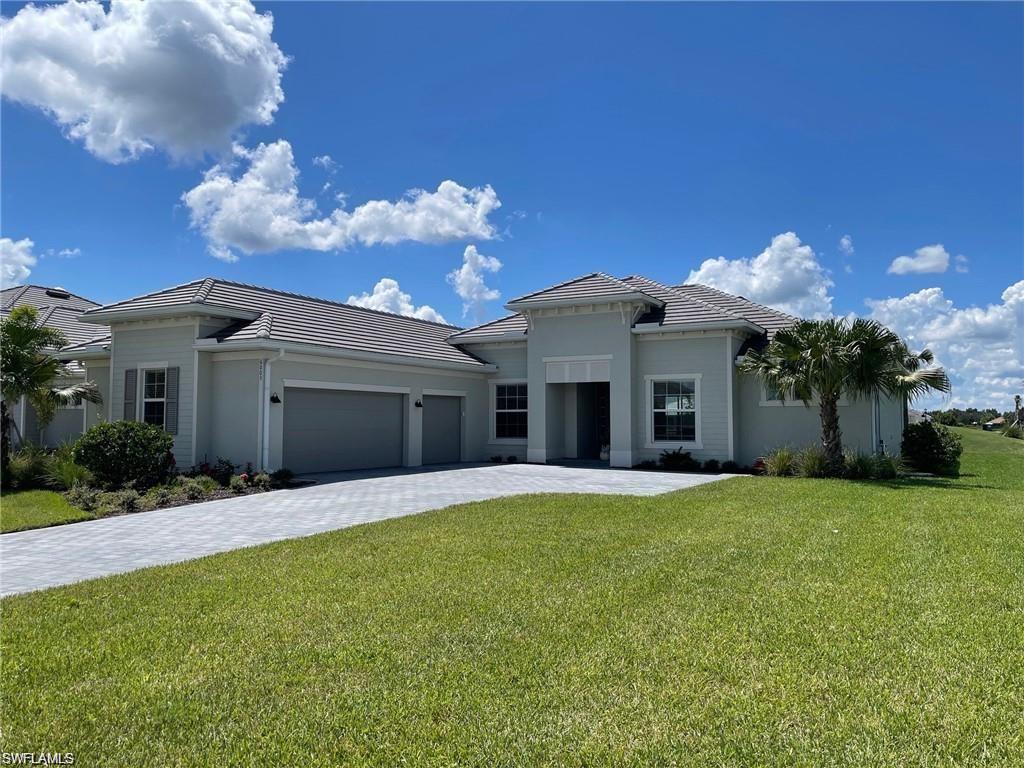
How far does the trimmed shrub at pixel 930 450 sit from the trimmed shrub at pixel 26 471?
2166 centimetres

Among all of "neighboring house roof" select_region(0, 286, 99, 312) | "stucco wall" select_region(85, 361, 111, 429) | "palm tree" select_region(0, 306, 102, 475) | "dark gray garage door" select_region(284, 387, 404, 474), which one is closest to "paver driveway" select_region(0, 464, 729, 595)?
"dark gray garage door" select_region(284, 387, 404, 474)

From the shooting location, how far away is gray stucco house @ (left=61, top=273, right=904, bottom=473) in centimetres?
1628

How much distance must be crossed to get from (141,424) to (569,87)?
12.0 metres

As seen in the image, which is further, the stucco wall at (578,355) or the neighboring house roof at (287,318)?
the stucco wall at (578,355)

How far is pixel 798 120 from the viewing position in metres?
16.8

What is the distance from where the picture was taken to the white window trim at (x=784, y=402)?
17984 mm

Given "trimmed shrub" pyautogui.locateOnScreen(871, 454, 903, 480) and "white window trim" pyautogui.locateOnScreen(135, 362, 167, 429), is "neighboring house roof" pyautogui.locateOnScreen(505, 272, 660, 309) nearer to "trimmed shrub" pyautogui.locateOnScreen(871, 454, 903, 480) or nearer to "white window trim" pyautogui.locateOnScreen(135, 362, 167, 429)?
"trimmed shrub" pyautogui.locateOnScreen(871, 454, 903, 480)

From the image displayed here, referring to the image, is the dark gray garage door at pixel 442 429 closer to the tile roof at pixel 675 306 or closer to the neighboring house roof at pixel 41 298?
the tile roof at pixel 675 306

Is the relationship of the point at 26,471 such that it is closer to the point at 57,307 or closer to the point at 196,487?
the point at 196,487

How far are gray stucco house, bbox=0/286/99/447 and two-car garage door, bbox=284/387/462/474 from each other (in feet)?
20.1

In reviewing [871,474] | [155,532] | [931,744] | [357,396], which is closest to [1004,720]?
[931,744]

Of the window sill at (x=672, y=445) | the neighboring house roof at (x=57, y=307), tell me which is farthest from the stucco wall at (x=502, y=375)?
the neighboring house roof at (x=57, y=307)

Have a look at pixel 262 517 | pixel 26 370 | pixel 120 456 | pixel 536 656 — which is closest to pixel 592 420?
pixel 262 517

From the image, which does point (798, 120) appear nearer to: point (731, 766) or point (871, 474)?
point (871, 474)
